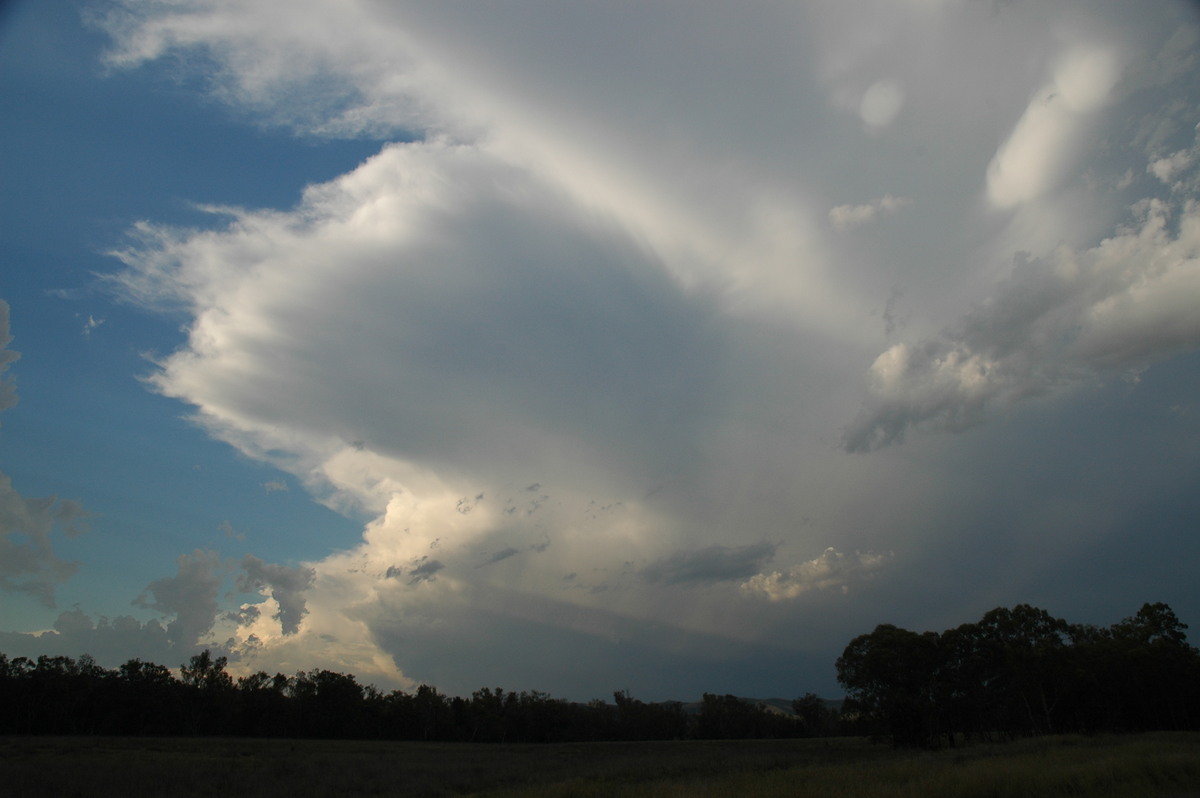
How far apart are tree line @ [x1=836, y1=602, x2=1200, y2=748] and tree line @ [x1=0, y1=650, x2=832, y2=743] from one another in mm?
79247

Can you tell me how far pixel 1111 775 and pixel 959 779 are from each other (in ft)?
16.8

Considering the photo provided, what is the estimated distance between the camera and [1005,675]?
7406cm

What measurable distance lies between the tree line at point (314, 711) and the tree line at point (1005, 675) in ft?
260

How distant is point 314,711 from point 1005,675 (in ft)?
389

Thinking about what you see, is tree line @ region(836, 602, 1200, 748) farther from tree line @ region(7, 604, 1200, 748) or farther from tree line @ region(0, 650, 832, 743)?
tree line @ region(0, 650, 832, 743)

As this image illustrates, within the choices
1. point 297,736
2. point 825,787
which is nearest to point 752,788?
point 825,787

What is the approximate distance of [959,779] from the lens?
23.6m

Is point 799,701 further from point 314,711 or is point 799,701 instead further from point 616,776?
point 616,776

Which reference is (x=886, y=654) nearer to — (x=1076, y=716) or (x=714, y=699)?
(x=1076, y=716)

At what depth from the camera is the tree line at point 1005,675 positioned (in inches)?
2562

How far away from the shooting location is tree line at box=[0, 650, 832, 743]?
101 meters

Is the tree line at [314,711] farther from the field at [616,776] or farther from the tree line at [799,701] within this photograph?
the field at [616,776]

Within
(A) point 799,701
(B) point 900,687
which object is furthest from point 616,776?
(A) point 799,701

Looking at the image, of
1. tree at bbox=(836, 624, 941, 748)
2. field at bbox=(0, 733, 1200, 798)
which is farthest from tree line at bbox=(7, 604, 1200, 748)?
field at bbox=(0, 733, 1200, 798)
